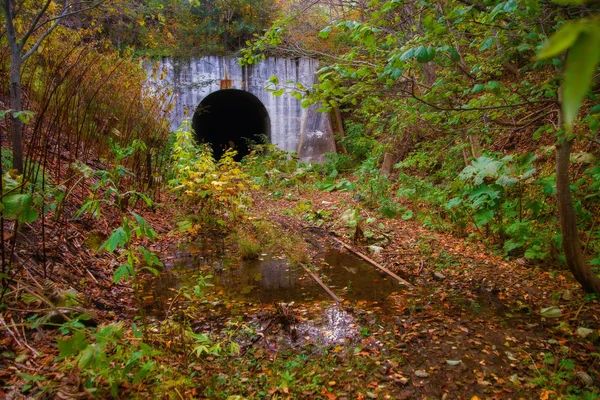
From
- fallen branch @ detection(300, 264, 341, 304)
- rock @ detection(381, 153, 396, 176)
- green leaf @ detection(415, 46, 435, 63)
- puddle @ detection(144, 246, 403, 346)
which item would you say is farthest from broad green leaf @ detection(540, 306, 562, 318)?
rock @ detection(381, 153, 396, 176)

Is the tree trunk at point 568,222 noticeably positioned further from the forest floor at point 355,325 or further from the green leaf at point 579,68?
the green leaf at point 579,68

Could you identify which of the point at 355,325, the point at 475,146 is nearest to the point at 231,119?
the point at 475,146

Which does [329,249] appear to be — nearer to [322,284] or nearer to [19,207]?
[322,284]

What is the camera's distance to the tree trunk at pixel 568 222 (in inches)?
117

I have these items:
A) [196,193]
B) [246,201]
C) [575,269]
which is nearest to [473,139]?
[575,269]

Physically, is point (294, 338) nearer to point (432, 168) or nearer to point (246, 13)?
point (432, 168)

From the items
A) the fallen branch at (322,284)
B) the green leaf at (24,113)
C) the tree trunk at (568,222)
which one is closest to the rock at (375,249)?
the fallen branch at (322,284)

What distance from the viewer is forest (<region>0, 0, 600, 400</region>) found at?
2197 millimetres

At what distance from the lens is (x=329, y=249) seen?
5.54 meters

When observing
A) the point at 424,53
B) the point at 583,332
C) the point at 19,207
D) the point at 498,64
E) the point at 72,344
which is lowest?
the point at 583,332

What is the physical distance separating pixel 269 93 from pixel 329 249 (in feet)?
28.8

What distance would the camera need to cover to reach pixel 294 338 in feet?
9.73

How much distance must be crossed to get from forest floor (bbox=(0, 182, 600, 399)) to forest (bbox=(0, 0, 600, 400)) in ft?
0.07

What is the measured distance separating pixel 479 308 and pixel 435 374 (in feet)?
4.10
